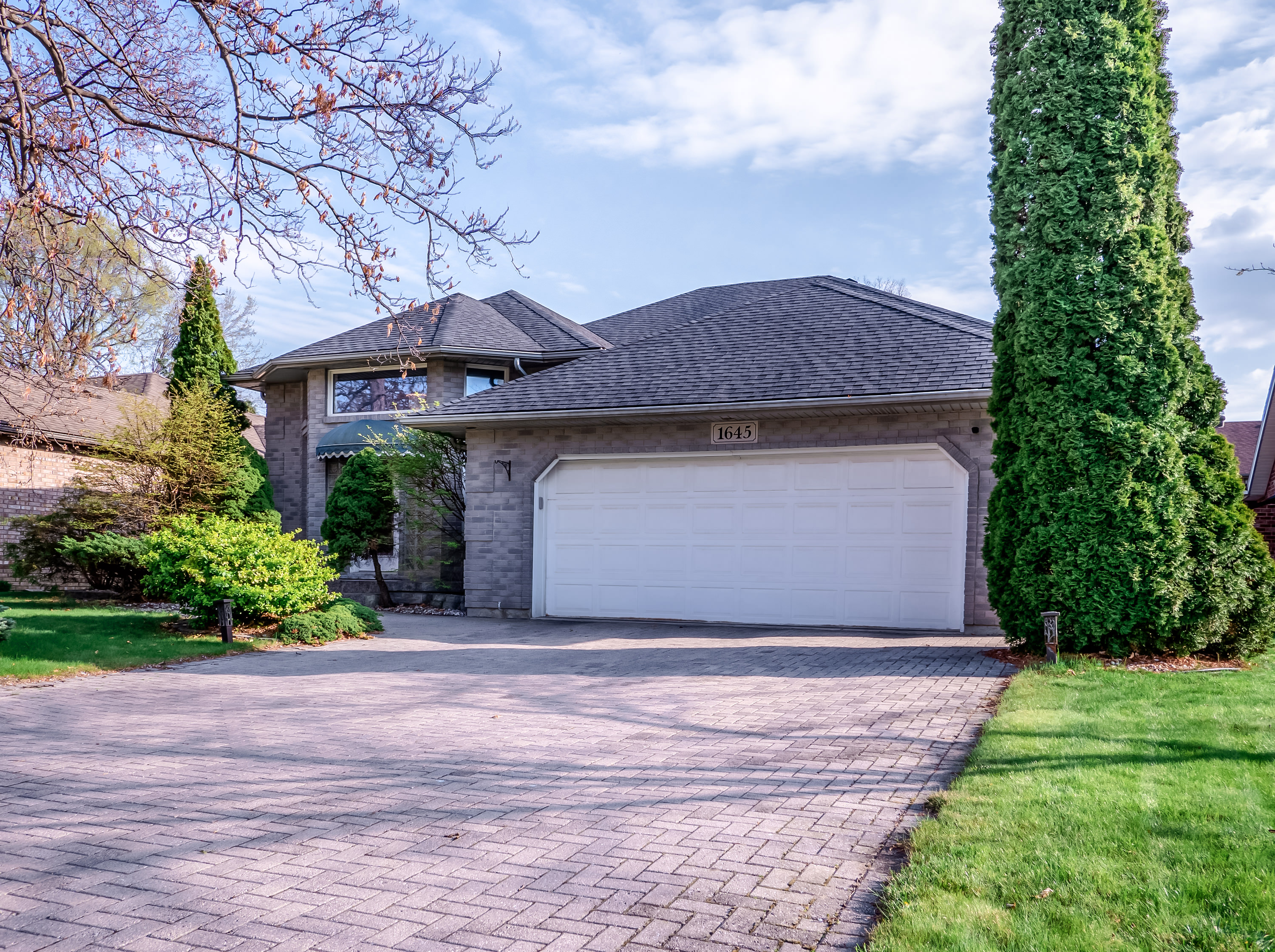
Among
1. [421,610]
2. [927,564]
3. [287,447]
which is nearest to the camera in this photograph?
[927,564]

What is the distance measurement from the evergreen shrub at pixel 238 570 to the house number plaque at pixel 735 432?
5.59 m

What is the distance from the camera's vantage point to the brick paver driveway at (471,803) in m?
3.27

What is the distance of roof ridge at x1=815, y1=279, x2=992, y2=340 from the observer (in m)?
13.3

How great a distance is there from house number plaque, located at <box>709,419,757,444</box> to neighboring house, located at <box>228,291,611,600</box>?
5.74 metres

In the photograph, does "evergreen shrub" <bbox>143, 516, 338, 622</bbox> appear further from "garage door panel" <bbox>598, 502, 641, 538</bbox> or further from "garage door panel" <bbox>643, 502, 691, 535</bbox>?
"garage door panel" <bbox>643, 502, 691, 535</bbox>

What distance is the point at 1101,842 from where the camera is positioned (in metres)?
3.80

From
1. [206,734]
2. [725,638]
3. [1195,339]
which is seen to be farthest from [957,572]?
[206,734]

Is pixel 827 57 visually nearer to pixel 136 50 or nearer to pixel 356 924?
pixel 136 50

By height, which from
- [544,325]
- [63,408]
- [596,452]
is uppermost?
[544,325]

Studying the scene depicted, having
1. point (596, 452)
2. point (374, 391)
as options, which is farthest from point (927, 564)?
point (374, 391)

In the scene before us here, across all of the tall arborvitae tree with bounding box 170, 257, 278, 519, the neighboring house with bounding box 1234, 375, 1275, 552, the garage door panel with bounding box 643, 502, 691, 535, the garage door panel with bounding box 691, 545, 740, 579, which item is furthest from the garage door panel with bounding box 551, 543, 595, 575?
the neighboring house with bounding box 1234, 375, 1275, 552

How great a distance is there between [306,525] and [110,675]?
1198 cm

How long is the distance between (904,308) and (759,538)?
4.73 metres

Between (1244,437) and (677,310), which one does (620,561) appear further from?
(1244,437)
